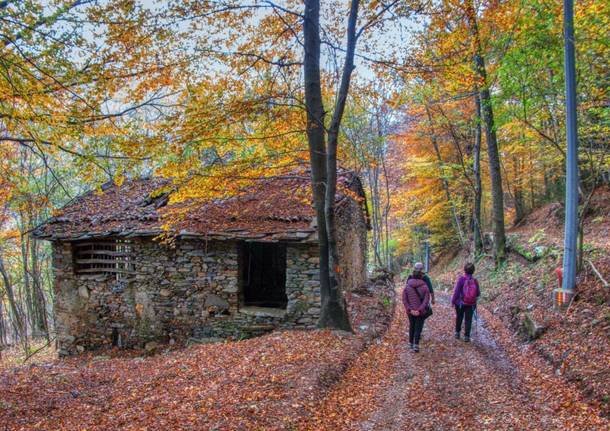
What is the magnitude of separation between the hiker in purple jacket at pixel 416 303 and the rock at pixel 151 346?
6437mm

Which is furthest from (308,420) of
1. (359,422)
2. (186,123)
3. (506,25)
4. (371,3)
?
(506,25)

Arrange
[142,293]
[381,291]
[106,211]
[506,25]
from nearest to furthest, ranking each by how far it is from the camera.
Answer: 1. [506,25]
2. [142,293]
3. [106,211]
4. [381,291]

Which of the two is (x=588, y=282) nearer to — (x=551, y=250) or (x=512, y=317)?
(x=512, y=317)

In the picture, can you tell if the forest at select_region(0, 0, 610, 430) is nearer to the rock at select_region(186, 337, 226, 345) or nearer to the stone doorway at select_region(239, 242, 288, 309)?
the rock at select_region(186, 337, 226, 345)

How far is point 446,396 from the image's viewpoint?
199 inches

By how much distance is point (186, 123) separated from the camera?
6.64 meters

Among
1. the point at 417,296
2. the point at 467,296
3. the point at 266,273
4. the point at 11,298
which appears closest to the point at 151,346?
the point at 266,273

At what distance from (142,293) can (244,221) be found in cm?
344

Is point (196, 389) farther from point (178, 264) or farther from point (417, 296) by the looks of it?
point (178, 264)

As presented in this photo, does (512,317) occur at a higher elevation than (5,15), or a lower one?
lower

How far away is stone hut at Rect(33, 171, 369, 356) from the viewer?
925 centimetres

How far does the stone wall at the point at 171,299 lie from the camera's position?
930 centimetres

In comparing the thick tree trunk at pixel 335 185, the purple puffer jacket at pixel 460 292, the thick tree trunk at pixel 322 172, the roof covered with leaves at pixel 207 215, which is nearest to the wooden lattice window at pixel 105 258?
the roof covered with leaves at pixel 207 215

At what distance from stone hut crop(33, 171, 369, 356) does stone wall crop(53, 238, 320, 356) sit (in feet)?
0.08
